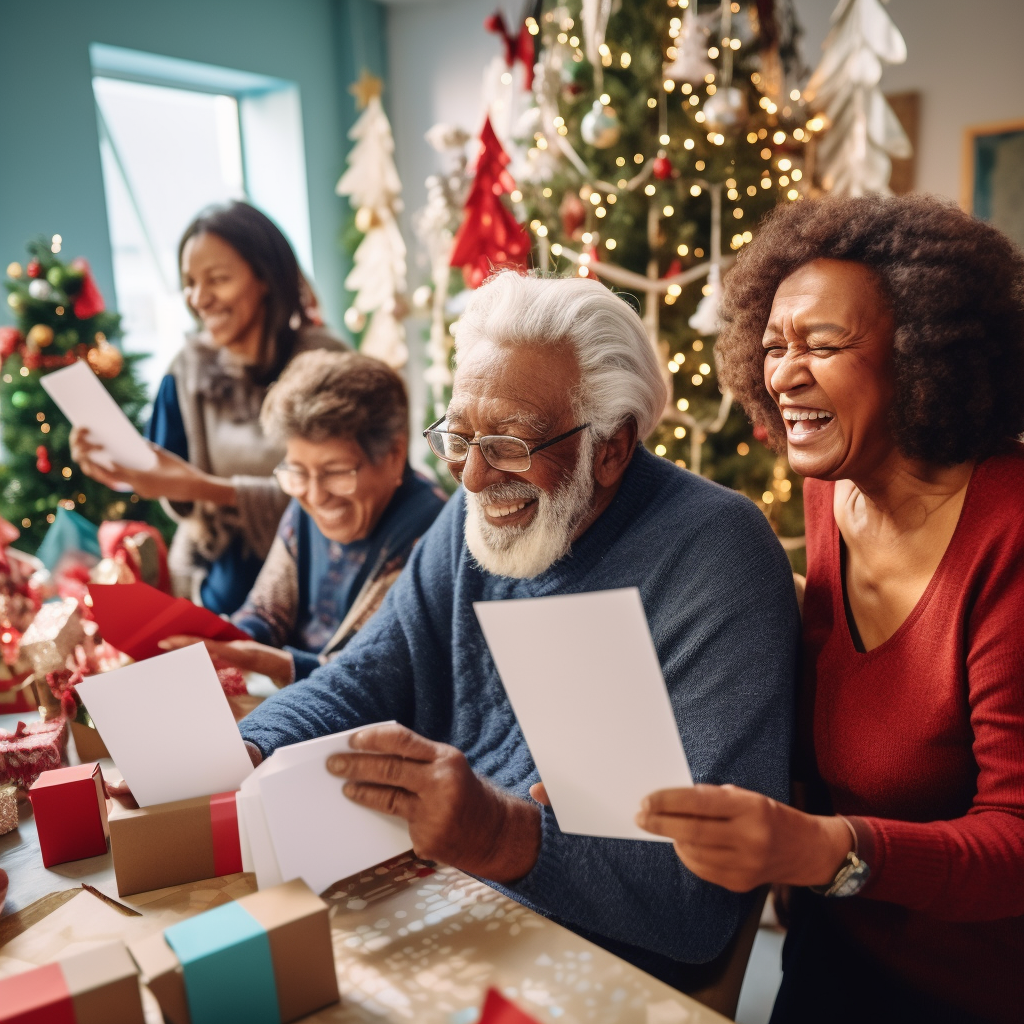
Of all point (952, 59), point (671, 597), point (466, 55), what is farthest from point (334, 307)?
point (671, 597)

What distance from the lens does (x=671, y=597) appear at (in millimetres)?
1204

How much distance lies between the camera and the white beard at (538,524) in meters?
1.29

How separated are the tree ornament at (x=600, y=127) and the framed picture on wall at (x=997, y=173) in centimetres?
177

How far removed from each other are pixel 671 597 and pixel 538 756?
426mm

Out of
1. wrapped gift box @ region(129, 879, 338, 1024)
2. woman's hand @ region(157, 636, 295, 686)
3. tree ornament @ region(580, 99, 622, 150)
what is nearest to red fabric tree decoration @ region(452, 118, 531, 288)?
tree ornament @ region(580, 99, 622, 150)

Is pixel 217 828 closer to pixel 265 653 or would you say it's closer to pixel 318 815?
pixel 318 815

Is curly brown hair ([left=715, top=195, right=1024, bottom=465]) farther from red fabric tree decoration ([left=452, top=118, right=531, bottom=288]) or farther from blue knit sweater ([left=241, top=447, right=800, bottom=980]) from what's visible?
red fabric tree decoration ([left=452, top=118, right=531, bottom=288])

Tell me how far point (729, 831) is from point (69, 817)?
2.69ft

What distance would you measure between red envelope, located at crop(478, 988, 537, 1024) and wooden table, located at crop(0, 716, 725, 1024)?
0.05 m

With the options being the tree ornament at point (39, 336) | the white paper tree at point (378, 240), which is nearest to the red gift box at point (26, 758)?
the tree ornament at point (39, 336)

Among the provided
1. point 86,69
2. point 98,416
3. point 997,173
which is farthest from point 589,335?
point 86,69

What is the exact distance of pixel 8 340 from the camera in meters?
3.50

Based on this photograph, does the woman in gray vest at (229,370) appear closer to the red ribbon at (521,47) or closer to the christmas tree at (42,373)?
the christmas tree at (42,373)

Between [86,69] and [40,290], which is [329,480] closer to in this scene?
[40,290]
